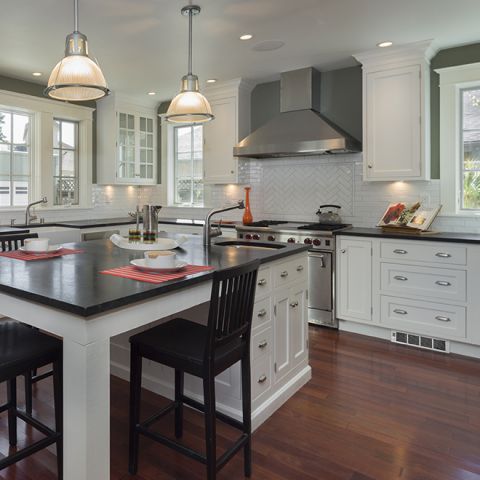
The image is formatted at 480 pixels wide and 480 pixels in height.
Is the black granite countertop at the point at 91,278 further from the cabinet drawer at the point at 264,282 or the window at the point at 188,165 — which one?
the window at the point at 188,165

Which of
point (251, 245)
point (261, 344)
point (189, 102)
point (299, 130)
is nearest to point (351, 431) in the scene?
point (261, 344)

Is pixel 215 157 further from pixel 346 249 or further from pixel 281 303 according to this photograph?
pixel 281 303

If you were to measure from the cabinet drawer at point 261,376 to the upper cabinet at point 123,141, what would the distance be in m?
4.03

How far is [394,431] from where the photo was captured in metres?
2.27

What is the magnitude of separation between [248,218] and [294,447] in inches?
117

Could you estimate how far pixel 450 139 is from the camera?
12.8ft

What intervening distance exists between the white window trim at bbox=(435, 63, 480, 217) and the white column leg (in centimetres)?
357

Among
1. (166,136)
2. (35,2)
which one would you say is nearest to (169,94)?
(166,136)

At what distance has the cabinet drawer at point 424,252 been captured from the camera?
3.35 m

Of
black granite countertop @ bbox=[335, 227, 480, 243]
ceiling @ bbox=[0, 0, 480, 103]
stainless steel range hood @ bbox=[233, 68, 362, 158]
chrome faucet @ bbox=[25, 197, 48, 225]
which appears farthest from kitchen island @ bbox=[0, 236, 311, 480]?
chrome faucet @ bbox=[25, 197, 48, 225]

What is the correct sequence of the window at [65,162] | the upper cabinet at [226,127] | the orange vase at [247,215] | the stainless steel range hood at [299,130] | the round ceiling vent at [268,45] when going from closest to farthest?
the round ceiling vent at [268,45] < the stainless steel range hood at [299,130] < the orange vase at [247,215] < the upper cabinet at [226,127] < the window at [65,162]

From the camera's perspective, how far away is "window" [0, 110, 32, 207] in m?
4.88

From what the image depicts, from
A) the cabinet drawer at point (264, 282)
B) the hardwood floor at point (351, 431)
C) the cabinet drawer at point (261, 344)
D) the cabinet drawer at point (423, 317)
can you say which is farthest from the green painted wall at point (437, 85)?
the cabinet drawer at point (261, 344)

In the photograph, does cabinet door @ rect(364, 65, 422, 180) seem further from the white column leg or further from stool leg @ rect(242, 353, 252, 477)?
the white column leg
